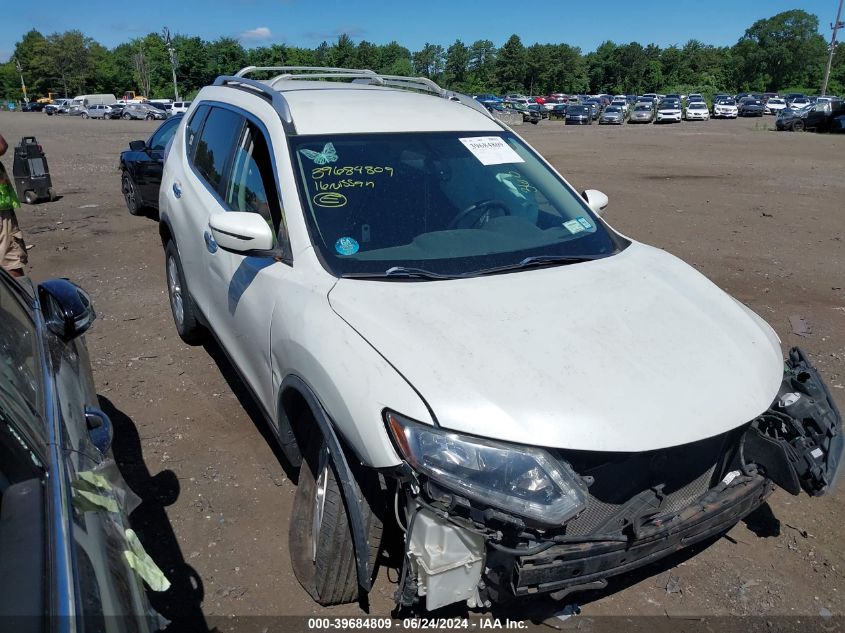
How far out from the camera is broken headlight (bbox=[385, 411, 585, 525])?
6.85 feet

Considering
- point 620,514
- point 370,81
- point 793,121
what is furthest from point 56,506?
point 793,121

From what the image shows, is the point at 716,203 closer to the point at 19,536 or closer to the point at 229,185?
the point at 229,185

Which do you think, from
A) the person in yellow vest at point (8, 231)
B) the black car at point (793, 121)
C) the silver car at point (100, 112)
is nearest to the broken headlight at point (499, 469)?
the person in yellow vest at point (8, 231)

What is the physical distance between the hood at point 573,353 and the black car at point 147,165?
761cm

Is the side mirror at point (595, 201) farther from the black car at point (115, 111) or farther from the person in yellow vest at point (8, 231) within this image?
the black car at point (115, 111)

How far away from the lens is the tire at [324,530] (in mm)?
2400

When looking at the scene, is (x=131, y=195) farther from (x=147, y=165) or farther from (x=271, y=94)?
(x=271, y=94)

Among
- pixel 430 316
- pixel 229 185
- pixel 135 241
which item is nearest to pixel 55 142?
pixel 135 241

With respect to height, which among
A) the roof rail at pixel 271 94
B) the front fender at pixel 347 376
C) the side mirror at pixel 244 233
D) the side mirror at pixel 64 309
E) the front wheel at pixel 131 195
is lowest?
the front wheel at pixel 131 195

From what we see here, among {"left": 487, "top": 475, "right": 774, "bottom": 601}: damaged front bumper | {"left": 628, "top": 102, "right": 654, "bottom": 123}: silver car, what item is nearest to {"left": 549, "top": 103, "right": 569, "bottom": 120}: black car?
{"left": 628, "top": 102, "right": 654, "bottom": 123}: silver car

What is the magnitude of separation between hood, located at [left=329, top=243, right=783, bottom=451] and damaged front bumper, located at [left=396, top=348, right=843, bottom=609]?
0.13m

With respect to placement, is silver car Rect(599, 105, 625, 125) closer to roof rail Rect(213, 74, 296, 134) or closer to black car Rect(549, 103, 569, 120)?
black car Rect(549, 103, 569, 120)

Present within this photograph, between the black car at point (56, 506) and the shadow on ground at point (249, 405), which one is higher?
the black car at point (56, 506)

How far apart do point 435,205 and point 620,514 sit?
171cm
